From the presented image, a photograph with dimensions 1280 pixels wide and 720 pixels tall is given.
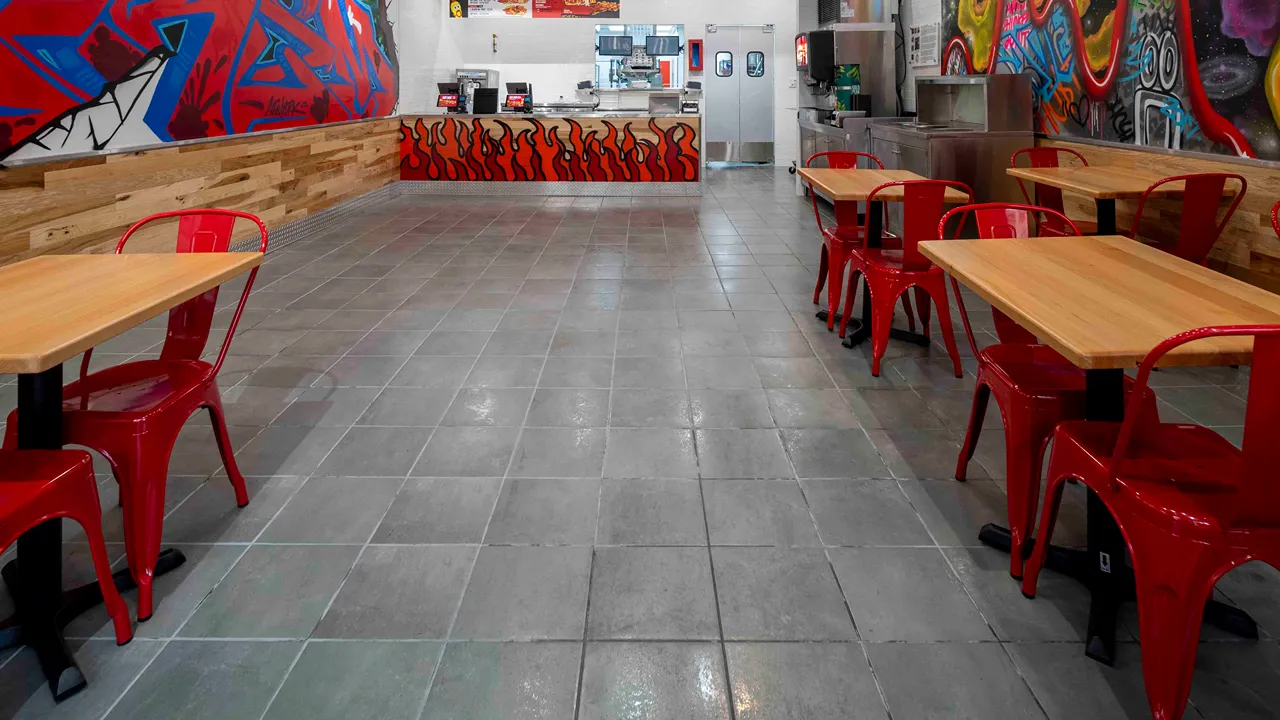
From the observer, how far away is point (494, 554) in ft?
7.82

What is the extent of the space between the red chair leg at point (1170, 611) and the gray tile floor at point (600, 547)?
184mm

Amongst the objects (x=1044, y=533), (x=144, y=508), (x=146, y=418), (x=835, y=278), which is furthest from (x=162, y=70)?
(x=1044, y=533)

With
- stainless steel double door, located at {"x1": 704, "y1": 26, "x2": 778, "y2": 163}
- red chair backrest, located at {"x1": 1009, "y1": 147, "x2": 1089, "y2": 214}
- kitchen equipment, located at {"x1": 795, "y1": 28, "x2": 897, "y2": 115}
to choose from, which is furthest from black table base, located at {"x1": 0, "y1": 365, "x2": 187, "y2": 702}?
stainless steel double door, located at {"x1": 704, "y1": 26, "x2": 778, "y2": 163}

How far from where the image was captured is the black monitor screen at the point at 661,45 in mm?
12383

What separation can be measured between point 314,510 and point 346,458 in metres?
0.40

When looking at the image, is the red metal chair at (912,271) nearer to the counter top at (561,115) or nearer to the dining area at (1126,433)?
the dining area at (1126,433)

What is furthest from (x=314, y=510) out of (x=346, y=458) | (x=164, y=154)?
(x=164, y=154)

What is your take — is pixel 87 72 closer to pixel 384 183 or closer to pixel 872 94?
pixel 384 183

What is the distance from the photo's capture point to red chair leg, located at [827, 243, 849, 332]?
4434 millimetres

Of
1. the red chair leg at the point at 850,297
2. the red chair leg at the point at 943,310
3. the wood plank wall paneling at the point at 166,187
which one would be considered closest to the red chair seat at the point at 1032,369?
the red chair leg at the point at 943,310

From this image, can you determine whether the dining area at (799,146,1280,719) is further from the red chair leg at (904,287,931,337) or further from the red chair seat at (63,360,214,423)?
the red chair seat at (63,360,214,423)

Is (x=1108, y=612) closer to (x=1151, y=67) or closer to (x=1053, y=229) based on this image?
(x=1053, y=229)

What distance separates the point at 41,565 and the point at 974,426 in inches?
109

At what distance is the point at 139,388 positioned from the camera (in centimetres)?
233
